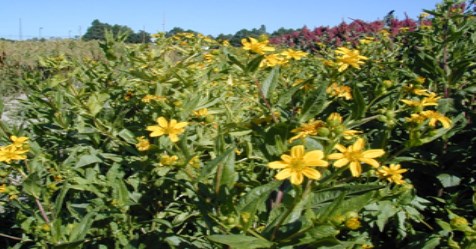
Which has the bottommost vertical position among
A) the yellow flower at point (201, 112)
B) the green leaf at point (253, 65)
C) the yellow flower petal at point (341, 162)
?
the yellow flower petal at point (341, 162)

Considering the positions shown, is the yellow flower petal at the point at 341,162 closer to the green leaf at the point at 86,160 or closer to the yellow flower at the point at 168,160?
the yellow flower at the point at 168,160

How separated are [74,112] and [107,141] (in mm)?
185

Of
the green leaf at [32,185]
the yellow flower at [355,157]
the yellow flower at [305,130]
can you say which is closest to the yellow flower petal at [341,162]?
the yellow flower at [355,157]

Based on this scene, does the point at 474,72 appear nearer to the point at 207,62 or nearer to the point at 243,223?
the point at 207,62

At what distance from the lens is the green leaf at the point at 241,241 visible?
956mm

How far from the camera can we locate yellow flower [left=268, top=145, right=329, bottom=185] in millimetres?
946

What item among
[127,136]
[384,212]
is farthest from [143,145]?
[384,212]

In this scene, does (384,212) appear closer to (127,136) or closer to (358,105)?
(358,105)

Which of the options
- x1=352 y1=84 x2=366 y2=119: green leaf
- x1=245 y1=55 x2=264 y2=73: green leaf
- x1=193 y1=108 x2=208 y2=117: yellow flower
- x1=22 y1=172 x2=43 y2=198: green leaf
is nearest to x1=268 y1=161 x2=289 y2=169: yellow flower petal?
x1=352 y1=84 x2=366 y2=119: green leaf

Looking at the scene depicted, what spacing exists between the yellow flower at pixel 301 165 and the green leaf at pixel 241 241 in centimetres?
14

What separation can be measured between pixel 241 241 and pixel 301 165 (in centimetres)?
19

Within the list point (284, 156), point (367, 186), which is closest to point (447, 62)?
point (367, 186)

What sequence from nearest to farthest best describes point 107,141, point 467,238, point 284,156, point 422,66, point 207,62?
point 284,156, point 467,238, point 107,141, point 422,66, point 207,62

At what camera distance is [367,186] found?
1.07 metres
